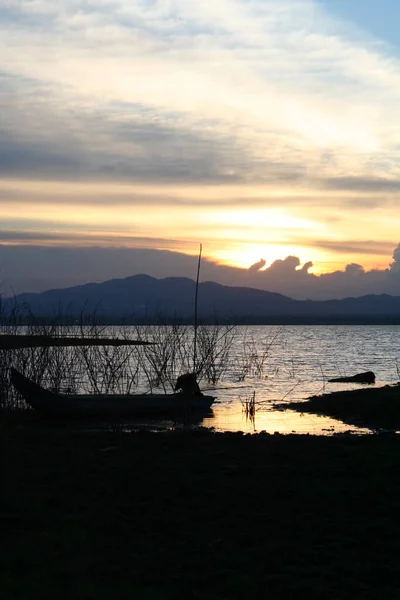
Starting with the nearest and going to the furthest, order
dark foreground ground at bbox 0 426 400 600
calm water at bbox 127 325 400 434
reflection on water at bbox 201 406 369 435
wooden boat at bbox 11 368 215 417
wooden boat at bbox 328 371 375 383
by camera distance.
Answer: dark foreground ground at bbox 0 426 400 600 < reflection on water at bbox 201 406 369 435 < calm water at bbox 127 325 400 434 < wooden boat at bbox 11 368 215 417 < wooden boat at bbox 328 371 375 383

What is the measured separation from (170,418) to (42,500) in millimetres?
12278

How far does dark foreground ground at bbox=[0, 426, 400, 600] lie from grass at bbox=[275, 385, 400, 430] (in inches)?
257

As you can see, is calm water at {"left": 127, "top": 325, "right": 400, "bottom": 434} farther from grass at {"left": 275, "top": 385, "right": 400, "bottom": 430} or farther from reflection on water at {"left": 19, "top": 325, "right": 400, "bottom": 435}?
grass at {"left": 275, "top": 385, "right": 400, "bottom": 430}

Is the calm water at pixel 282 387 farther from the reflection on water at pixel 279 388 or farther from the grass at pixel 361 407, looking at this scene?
the grass at pixel 361 407

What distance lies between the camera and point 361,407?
2172 centimetres

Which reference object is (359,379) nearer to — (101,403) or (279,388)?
(279,388)

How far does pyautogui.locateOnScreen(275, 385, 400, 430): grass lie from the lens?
1940 centimetres

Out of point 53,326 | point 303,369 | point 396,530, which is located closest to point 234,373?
point 303,369

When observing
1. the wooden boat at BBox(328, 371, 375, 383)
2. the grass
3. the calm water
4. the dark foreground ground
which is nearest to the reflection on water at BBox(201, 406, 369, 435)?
the calm water

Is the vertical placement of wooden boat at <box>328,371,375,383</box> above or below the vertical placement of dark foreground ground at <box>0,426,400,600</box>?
below

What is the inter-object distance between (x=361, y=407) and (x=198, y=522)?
1446cm

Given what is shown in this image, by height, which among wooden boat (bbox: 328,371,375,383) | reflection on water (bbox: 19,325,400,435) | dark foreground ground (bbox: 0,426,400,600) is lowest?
reflection on water (bbox: 19,325,400,435)

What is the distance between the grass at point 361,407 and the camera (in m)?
19.4

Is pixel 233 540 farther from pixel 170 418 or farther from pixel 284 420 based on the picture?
pixel 170 418
